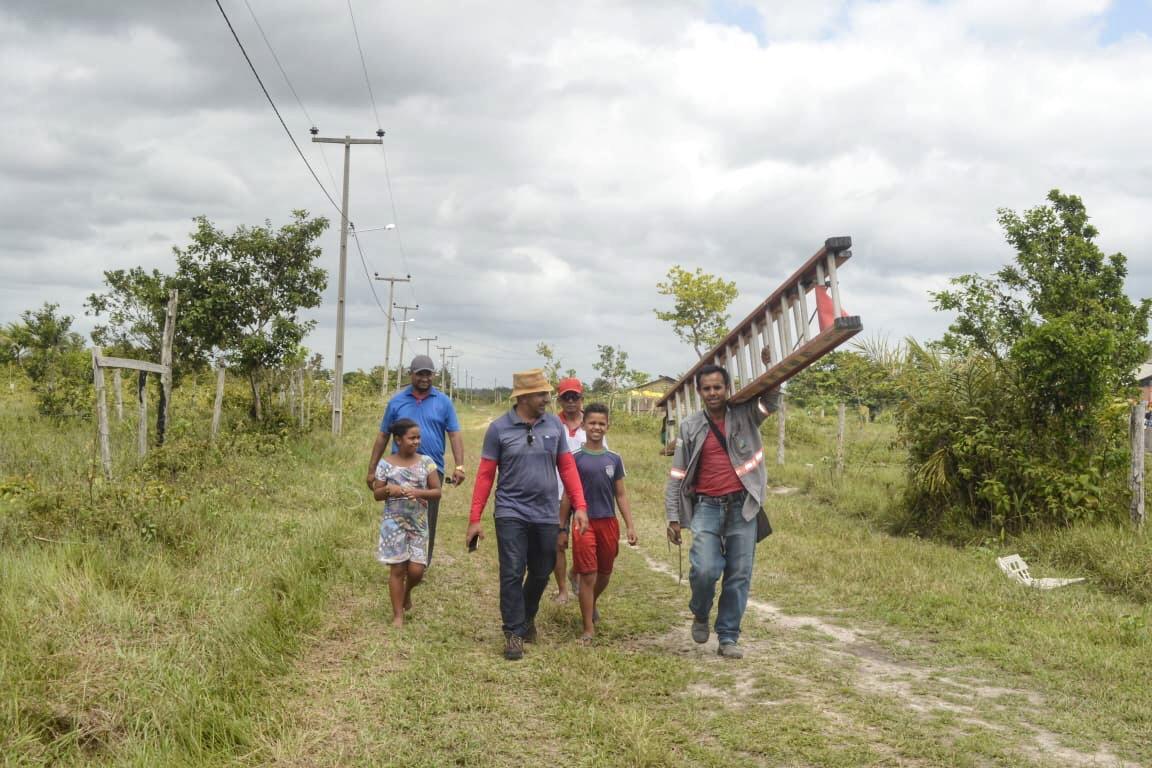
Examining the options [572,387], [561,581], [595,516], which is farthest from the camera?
[561,581]

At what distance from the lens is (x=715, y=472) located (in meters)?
5.87

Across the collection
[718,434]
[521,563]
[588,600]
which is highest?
[718,434]

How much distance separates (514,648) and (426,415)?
2259 mm

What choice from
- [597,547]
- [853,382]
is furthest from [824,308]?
[853,382]

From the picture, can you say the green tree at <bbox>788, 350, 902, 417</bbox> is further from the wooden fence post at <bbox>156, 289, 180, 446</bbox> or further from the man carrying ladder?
the wooden fence post at <bbox>156, 289, 180, 446</bbox>

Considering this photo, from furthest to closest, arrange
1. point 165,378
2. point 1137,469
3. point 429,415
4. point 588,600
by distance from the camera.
Result: 1. point 165,378
2. point 1137,469
3. point 429,415
4. point 588,600

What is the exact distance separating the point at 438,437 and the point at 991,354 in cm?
740

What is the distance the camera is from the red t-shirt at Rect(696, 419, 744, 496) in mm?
5824

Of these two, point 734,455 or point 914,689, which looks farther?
point 734,455

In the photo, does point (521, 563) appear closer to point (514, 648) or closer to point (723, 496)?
point (514, 648)

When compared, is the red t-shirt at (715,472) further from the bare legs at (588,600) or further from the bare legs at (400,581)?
the bare legs at (400,581)

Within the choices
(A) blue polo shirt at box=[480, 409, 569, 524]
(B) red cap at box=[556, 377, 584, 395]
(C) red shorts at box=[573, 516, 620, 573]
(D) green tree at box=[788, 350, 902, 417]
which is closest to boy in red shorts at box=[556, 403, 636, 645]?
(C) red shorts at box=[573, 516, 620, 573]

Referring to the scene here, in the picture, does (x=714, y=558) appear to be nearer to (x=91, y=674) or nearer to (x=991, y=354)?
(x=91, y=674)

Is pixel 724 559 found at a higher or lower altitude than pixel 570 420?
lower
